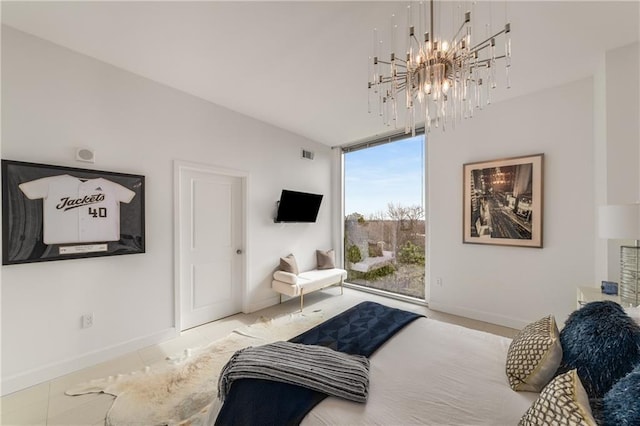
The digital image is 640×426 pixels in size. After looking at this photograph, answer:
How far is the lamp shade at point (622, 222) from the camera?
180 cm

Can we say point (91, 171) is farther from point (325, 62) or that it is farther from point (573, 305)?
point (573, 305)

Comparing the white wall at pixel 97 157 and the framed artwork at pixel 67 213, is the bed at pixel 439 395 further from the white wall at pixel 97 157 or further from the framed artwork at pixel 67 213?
the framed artwork at pixel 67 213

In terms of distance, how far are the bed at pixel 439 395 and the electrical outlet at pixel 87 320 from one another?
1909mm

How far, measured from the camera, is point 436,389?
1307 mm

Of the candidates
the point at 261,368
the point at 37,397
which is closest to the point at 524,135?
the point at 261,368

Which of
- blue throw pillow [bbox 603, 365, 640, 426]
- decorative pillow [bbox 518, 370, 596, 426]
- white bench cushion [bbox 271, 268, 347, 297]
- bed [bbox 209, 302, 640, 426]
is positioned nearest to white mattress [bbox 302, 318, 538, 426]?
bed [bbox 209, 302, 640, 426]

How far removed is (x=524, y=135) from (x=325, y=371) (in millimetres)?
3547

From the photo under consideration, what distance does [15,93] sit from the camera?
2.08 m

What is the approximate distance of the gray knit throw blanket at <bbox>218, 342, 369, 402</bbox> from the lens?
1242mm

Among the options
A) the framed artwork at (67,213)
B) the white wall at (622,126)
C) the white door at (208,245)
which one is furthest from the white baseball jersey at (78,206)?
the white wall at (622,126)

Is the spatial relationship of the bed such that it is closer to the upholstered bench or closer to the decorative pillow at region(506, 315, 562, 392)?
the decorative pillow at region(506, 315, 562, 392)

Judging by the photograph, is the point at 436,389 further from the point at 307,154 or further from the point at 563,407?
the point at 307,154

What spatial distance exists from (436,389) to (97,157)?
11.0 ft

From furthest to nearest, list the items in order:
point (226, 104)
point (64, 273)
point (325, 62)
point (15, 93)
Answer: point (226, 104), point (325, 62), point (64, 273), point (15, 93)
